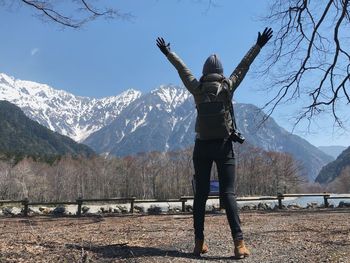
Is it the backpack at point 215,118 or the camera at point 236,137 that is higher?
the backpack at point 215,118

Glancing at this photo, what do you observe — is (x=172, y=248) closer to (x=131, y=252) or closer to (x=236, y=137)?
(x=131, y=252)

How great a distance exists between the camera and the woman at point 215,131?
5.40 meters

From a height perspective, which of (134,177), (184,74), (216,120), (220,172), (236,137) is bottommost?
(220,172)

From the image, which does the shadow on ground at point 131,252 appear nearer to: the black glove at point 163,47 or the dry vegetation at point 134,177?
the black glove at point 163,47

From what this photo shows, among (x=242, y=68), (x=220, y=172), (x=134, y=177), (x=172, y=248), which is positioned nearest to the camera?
(x=220, y=172)

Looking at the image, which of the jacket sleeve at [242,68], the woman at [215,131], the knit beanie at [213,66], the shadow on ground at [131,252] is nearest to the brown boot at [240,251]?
the woman at [215,131]

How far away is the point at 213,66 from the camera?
569 cm

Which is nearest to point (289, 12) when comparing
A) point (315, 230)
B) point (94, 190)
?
point (315, 230)

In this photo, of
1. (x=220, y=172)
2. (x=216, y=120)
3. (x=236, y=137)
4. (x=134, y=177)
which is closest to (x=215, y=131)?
(x=216, y=120)

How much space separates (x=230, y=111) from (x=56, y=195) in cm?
11567

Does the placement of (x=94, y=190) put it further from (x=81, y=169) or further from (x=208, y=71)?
(x=208, y=71)

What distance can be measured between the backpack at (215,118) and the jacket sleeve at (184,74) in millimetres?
214

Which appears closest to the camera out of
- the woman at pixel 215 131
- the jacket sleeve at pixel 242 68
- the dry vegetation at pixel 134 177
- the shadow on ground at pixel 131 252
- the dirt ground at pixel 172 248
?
the dirt ground at pixel 172 248

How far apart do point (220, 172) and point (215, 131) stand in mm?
→ 462
